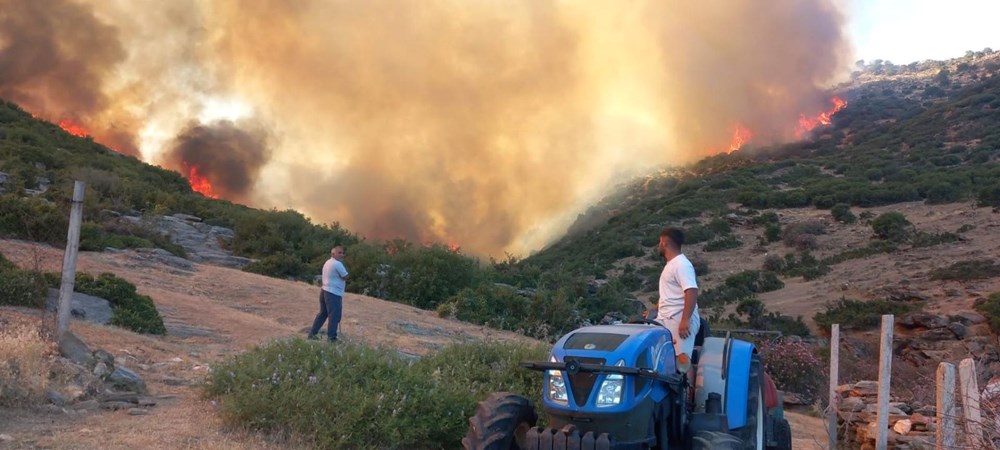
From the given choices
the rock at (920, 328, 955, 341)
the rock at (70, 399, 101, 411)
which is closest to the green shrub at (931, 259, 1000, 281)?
the rock at (920, 328, 955, 341)

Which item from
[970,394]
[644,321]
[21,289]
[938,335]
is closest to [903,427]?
[970,394]

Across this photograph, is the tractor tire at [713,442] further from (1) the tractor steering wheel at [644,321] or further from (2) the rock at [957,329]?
(2) the rock at [957,329]

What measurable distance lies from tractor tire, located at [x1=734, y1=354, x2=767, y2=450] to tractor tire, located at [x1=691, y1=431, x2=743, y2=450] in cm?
71

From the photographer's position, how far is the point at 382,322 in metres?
18.7

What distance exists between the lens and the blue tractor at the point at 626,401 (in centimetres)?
463

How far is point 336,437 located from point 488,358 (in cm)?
256

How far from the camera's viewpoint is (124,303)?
44.5 feet

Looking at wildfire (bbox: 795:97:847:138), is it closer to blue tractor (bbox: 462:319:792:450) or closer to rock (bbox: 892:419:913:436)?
rock (bbox: 892:419:913:436)

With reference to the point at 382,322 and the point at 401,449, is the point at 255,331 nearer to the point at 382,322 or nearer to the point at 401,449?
the point at 382,322

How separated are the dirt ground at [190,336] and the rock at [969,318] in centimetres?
896

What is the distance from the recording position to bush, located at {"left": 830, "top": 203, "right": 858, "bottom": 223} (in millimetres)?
38875

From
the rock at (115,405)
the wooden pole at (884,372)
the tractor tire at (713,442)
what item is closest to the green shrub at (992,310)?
the wooden pole at (884,372)

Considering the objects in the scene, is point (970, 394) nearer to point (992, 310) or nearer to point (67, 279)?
point (67, 279)

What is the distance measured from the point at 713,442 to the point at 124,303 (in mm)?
11599
